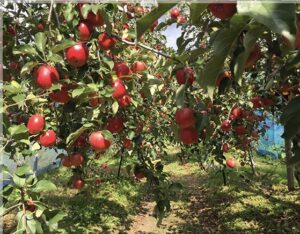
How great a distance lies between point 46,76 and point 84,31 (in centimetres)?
30

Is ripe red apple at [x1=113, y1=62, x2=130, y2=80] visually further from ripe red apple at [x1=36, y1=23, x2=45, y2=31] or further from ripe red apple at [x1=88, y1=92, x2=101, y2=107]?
ripe red apple at [x1=36, y1=23, x2=45, y2=31]

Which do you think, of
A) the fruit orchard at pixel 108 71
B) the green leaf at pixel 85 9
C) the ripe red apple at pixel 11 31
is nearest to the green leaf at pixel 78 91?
the fruit orchard at pixel 108 71

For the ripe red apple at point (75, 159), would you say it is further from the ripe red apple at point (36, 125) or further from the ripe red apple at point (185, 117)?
the ripe red apple at point (185, 117)

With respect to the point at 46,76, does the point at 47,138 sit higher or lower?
lower

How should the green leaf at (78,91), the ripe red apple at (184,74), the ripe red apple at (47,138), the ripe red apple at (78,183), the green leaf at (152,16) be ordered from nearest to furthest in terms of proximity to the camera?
the green leaf at (152,16) → the ripe red apple at (184,74) → the green leaf at (78,91) → the ripe red apple at (47,138) → the ripe red apple at (78,183)

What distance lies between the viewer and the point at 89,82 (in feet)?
6.85

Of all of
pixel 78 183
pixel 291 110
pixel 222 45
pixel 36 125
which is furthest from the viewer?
pixel 78 183

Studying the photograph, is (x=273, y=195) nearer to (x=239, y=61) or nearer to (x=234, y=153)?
(x=234, y=153)

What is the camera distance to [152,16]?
0.85m

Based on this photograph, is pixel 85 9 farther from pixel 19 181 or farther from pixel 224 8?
pixel 224 8

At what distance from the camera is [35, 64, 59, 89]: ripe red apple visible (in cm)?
187

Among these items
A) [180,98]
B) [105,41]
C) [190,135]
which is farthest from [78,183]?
[180,98]

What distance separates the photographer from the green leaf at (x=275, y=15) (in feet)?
1.92

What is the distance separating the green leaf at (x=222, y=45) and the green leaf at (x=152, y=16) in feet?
0.39
